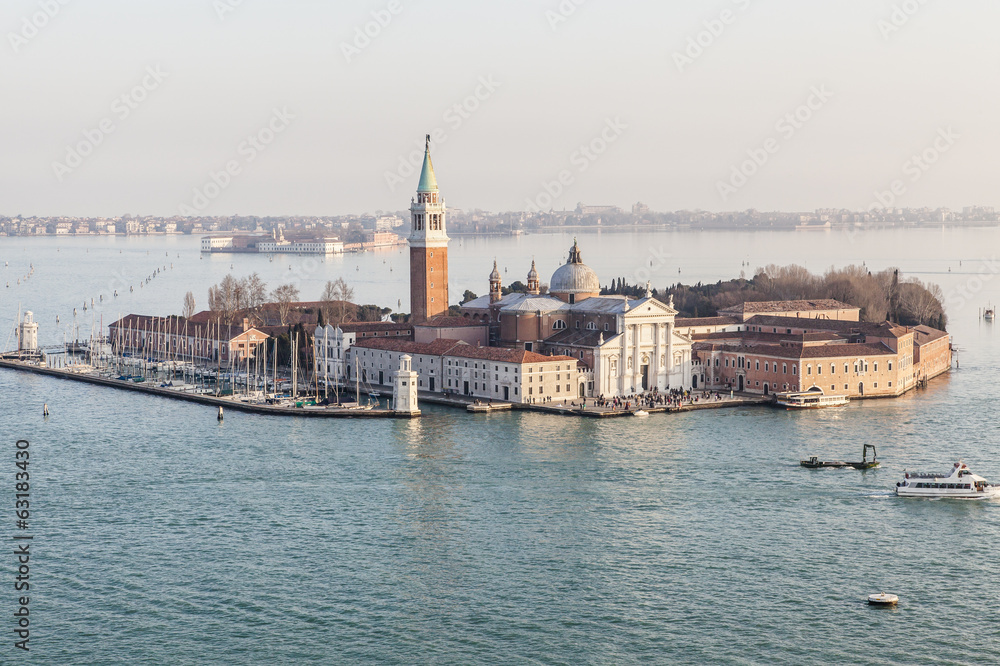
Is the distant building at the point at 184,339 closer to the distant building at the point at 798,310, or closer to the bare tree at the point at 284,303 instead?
the bare tree at the point at 284,303

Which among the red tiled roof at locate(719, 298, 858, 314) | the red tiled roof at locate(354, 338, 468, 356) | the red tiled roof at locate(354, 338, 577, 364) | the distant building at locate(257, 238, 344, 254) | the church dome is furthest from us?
the distant building at locate(257, 238, 344, 254)

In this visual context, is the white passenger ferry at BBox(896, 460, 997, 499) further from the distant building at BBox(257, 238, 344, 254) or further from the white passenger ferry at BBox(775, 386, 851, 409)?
the distant building at BBox(257, 238, 344, 254)

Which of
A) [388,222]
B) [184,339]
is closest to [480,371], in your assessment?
[184,339]

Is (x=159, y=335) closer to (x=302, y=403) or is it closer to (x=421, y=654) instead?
(x=302, y=403)

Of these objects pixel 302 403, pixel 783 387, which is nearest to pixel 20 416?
pixel 302 403

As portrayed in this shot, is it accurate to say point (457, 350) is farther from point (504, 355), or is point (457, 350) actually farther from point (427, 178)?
point (427, 178)

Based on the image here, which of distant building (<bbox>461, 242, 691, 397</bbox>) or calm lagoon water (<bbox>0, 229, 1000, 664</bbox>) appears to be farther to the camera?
distant building (<bbox>461, 242, 691, 397</bbox>)

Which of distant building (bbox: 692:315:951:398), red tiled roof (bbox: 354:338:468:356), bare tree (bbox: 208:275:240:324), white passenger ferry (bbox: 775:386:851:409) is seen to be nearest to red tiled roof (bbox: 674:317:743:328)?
distant building (bbox: 692:315:951:398)
